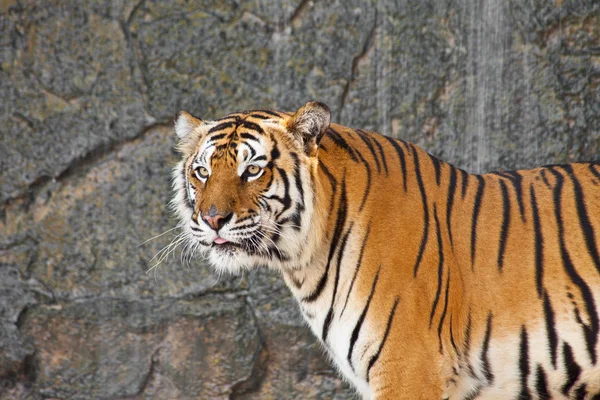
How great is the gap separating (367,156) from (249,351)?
1923 mm

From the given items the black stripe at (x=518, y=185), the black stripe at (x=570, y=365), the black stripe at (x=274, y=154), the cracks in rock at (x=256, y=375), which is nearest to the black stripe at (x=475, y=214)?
the black stripe at (x=518, y=185)

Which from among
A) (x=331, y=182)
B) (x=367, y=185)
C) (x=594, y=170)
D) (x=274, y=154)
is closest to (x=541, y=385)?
(x=594, y=170)

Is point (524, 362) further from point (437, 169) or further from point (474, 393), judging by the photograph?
point (437, 169)

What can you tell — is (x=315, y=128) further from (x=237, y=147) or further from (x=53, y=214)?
(x=53, y=214)

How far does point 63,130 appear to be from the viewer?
4797 millimetres

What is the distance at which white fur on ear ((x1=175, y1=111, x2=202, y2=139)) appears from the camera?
338 centimetres

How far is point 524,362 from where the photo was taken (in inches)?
126

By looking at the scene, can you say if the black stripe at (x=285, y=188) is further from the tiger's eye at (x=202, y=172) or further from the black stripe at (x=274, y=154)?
the tiger's eye at (x=202, y=172)

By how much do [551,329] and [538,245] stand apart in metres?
0.33

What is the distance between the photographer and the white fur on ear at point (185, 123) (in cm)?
338

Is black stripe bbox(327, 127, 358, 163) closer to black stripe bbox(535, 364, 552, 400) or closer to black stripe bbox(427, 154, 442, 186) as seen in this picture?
black stripe bbox(427, 154, 442, 186)

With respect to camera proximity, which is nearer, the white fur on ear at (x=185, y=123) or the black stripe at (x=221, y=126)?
the black stripe at (x=221, y=126)

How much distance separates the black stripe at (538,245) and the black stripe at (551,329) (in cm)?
5

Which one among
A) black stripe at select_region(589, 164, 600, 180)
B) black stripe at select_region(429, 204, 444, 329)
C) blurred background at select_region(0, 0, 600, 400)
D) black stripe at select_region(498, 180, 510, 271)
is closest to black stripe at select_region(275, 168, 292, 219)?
black stripe at select_region(429, 204, 444, 329)
